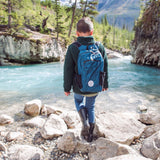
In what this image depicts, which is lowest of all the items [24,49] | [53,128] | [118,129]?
[53,128]

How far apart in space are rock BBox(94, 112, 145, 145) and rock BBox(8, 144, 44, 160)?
1.03 m

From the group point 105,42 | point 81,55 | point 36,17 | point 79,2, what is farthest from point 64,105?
point 105,42

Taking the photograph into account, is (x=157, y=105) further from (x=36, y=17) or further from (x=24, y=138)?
(x=36, y=17)

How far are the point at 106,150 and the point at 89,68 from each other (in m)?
1.30

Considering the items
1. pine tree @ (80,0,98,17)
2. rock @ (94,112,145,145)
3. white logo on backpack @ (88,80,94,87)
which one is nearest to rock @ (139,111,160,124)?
rock @ (94,112,145,145)

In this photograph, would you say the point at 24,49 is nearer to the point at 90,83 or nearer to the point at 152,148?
the point at 90,83

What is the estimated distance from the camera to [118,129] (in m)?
2.57

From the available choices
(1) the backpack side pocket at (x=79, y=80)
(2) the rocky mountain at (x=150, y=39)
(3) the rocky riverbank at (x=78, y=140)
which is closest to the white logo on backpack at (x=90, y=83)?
(1) the backpack side pocket at (x=79, y=80)

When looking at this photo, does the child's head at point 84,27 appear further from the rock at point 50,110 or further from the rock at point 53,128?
the rock at point 50,110

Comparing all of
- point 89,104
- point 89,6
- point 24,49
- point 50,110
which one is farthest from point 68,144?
point 89,6

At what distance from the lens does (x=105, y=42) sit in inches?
1959

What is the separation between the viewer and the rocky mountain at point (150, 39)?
16205 mm

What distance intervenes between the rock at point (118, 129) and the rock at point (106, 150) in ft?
0.60

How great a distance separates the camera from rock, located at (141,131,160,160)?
6.15 ft
